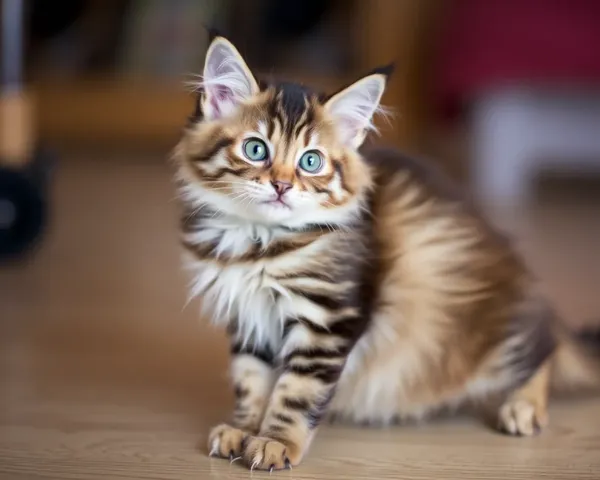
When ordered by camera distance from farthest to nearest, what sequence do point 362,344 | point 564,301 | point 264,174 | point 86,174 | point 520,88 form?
1. point 86,174
2. point 520,88
3. point 564,301
4. point 362,344
5. point 264,174

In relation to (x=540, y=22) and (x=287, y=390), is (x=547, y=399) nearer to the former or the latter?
(x=287, y=390)

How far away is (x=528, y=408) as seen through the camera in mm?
1410

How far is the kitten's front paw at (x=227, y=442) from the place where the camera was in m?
1.27

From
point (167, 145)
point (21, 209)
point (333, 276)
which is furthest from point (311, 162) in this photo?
Answer: point (167, 145)

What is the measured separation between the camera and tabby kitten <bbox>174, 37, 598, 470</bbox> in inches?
49.6

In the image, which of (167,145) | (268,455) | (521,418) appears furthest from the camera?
(167,145)

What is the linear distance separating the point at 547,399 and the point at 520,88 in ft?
6.63

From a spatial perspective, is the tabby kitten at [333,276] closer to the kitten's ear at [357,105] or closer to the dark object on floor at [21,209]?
the kitten's ear at [357,105]

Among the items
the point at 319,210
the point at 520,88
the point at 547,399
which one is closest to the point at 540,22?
the point at 520,88

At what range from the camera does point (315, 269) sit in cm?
127

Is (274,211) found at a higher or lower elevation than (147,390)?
higher

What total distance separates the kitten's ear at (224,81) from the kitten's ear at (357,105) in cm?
12

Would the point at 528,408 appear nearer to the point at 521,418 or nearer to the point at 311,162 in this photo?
the point at 521,418

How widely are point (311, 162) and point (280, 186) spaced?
0.08 metres
